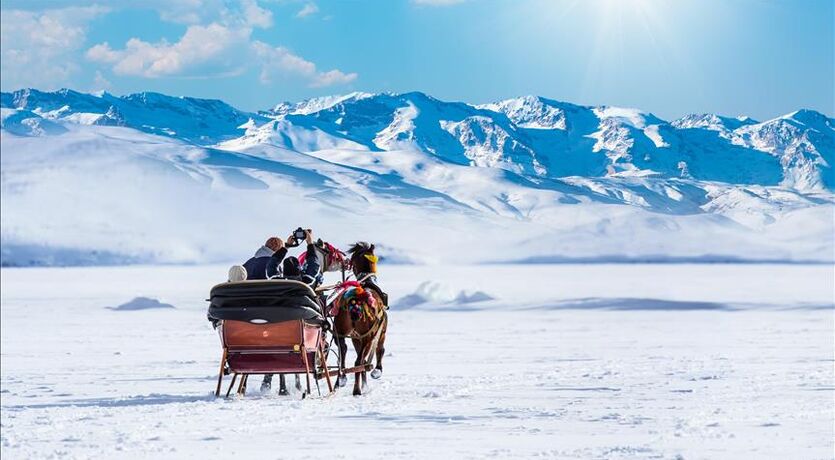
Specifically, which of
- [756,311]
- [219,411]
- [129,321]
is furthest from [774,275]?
[219,411]

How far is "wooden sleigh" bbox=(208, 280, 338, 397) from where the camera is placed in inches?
346

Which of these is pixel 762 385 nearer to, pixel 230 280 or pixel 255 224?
pixel 230 280

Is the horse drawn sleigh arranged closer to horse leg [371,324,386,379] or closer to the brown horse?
the brown horse

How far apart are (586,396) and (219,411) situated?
10.1 ft

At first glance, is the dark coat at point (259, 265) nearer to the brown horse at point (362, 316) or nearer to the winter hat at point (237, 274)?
the winter hat at point (237, 274)

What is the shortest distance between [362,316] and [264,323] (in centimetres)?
92

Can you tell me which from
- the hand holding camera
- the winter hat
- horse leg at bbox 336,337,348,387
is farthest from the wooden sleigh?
horse leg at bbox 336,337,348,387

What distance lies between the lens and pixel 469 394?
9.68m

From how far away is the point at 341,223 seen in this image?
89.8 m

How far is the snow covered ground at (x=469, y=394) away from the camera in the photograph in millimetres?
6879

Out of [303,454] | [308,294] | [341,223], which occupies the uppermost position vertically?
[341,223]

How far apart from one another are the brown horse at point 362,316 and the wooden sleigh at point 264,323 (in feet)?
1.69

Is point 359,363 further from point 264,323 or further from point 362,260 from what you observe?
point 264,323

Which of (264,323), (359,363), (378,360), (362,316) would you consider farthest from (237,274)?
(378,360)
